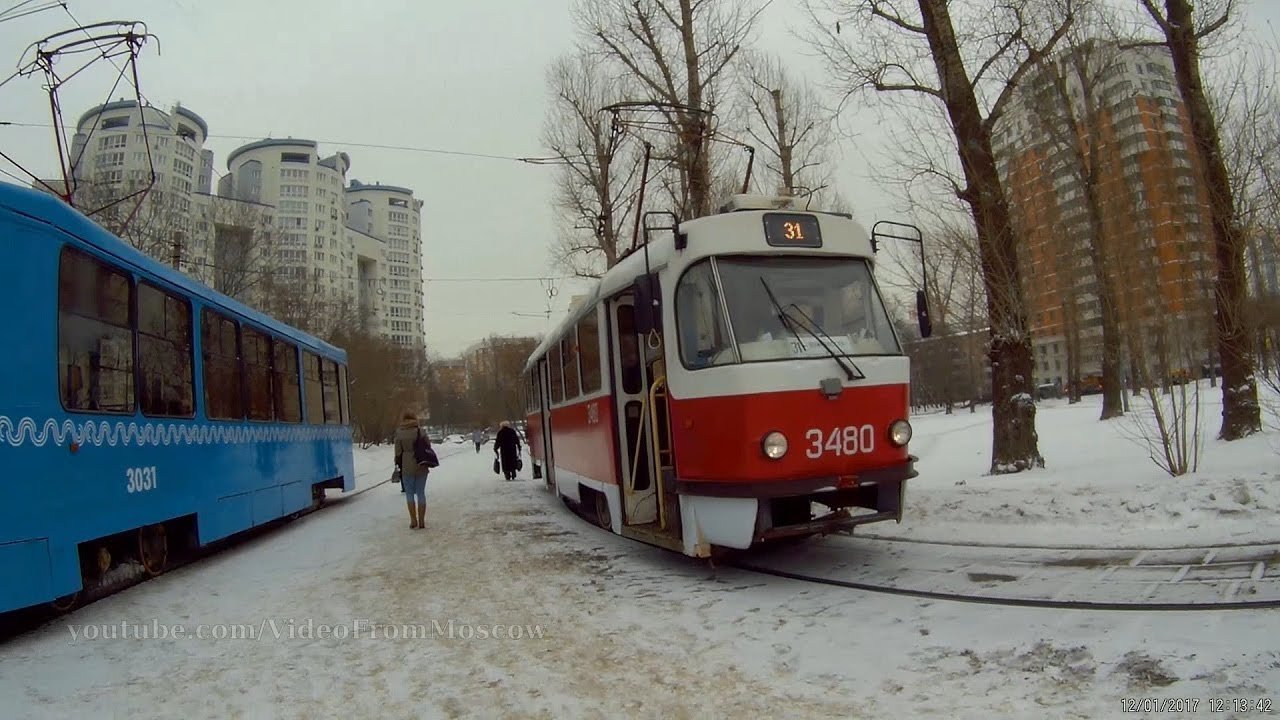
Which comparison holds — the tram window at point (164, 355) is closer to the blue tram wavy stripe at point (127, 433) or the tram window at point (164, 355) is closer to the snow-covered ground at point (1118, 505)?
the blue tram wavy stripe at point (127, 433)

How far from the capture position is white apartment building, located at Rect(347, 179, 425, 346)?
359 feet

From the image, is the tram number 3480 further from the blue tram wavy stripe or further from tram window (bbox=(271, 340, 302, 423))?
tram window (bbox=(271, 340, 302, 423))

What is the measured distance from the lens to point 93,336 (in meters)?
6.36

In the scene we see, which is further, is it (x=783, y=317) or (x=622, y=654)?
(x=783, y=317)

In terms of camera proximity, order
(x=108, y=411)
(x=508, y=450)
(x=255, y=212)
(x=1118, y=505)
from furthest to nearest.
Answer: (x=255, y=212) → (x=508, y=450) → (x=1118, y=505) → (x=108, y=411)

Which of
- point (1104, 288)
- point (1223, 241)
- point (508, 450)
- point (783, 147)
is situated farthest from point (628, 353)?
point (783, 147)

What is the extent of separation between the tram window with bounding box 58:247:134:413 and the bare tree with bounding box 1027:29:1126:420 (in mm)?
10557

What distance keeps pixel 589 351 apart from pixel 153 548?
184 inches

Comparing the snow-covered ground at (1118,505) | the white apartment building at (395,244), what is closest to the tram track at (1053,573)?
the snow-covered ground at (1118,505)

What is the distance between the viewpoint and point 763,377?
5.82 meters

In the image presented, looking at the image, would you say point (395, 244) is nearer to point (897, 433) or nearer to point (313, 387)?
point (313, 387)

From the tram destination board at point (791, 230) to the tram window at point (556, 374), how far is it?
469 cm

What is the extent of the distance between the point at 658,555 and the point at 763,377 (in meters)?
2.88
